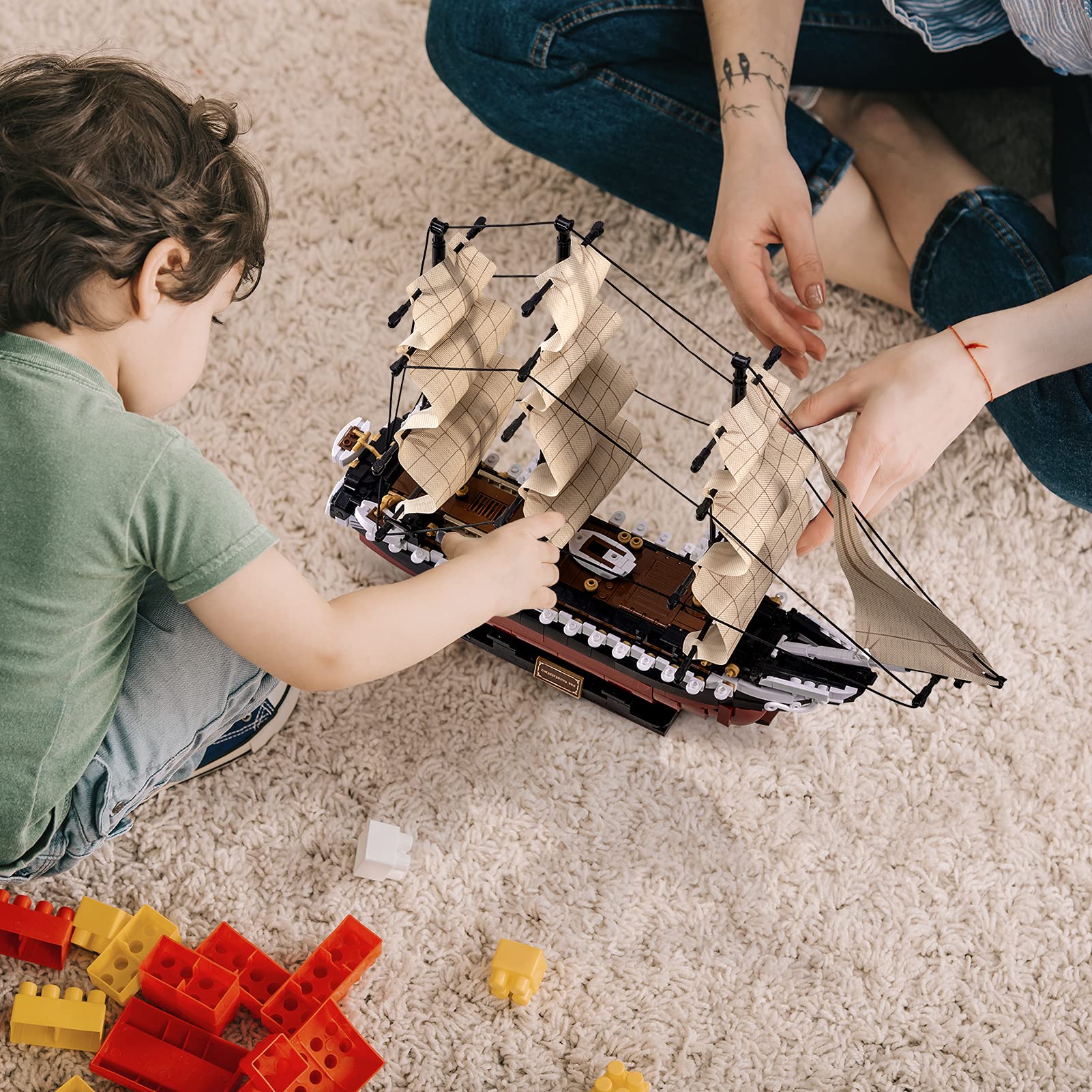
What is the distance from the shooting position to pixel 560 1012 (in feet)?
3.03

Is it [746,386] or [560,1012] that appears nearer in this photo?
[746,386]

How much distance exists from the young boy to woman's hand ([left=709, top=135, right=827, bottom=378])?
0.87 ft

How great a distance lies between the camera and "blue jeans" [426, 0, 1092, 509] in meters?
0.99

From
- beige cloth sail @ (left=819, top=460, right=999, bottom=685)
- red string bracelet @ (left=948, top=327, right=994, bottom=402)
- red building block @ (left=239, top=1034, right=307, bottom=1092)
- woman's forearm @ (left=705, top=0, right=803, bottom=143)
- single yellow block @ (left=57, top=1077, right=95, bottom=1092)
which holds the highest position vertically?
woman's forearm @ (left=705, top=0, right=803, bottom=143)

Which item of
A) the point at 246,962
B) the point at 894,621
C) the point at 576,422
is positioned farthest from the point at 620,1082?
the point at 576,422

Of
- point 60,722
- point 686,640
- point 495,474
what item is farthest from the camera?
point 495,474

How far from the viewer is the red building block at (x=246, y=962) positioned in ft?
2.96

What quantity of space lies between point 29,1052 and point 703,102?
1.04m

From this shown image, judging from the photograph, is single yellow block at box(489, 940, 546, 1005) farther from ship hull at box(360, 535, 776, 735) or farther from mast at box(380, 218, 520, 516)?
mast at box(380, 218, 520, 516)

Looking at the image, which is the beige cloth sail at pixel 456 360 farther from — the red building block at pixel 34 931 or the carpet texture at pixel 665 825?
the red building block at pixel 34 931

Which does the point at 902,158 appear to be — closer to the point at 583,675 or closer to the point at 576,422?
the point at 576,422

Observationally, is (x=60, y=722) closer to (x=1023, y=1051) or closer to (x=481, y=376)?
(x=481, y=376)

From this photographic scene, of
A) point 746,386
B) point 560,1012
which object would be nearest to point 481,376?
point 746,386

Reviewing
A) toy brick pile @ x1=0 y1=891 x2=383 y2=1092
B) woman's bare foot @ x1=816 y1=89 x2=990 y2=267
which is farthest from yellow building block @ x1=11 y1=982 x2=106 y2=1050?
woman's bare foot @ x1=816 y1=89 x2=990 y2=267
